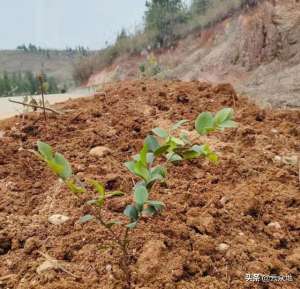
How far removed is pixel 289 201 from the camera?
5.62 ft

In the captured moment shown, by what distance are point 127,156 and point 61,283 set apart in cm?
91

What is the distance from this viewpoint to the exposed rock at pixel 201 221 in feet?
4.76

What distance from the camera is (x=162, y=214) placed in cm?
152

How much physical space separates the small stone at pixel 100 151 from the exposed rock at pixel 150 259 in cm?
75

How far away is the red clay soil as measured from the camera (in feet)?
4.14

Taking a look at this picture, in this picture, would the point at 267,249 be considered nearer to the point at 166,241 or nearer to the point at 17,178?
the point at 166,241

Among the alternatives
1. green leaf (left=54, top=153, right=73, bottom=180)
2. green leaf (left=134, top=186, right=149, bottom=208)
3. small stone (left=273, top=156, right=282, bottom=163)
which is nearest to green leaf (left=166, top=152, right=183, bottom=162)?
green leaf (left=134, top=186, right=149, bottom=208)

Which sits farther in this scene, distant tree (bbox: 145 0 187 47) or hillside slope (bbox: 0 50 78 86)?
hillside slope (bbox: 0 50 78 86)

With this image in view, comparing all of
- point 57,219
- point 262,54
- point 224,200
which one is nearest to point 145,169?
point 57,219

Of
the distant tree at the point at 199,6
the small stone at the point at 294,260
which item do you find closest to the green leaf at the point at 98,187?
the small stone at the point at 294,260

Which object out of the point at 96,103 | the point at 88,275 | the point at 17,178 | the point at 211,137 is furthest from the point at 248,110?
the point at 88,275

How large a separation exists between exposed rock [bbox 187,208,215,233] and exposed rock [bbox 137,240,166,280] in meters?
0.17

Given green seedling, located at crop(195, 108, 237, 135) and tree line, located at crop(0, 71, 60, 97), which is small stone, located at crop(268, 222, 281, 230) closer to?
green seedling, located at crop(195, 108, 237, 135)

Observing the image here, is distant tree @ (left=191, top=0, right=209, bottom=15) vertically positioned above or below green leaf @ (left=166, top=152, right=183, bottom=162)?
above
